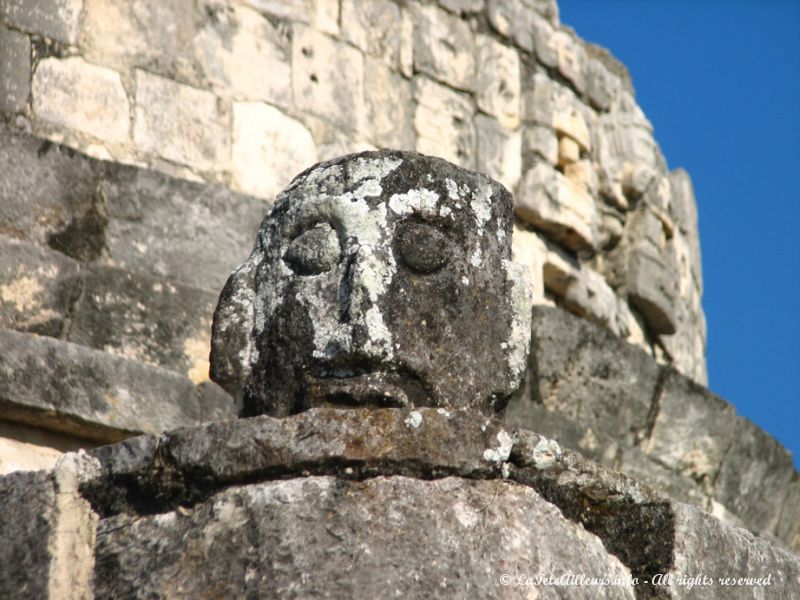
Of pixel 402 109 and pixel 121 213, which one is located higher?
pixel 402 109

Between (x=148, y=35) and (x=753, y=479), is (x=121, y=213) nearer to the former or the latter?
(x=148, y=35)

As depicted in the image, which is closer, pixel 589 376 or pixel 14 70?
pixel 14 70

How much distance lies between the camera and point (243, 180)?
784cm

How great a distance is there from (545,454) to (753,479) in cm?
491

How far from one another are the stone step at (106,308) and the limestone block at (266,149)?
1.28 meters

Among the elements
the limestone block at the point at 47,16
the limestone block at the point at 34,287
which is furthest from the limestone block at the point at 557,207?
the limestone block at the point at 34,287

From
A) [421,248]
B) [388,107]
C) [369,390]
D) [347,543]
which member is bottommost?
[347,543]

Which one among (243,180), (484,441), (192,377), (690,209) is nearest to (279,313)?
(484,441)

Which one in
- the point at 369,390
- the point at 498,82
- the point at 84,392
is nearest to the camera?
the point at 369,390

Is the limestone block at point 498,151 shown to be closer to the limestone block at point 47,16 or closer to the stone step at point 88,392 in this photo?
the limestone block at point 47,16

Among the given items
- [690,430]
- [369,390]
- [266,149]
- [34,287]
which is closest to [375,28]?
[266,149]

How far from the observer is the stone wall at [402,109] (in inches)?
293

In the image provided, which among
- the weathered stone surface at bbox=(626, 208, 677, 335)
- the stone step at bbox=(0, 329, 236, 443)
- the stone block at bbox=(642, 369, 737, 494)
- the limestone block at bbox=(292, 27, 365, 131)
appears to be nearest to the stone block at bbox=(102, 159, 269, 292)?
the stone step at bbox=(0, 329, 236, 443)

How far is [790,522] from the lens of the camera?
28.7ft
